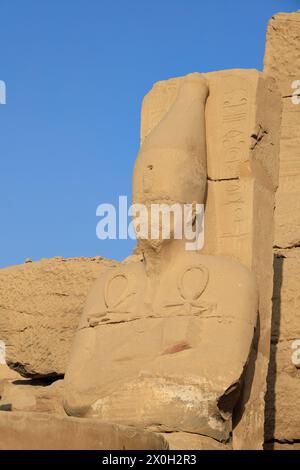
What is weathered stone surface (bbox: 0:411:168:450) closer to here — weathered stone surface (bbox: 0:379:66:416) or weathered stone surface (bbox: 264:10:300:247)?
weathered stone surface (bbox: 0:379:66:416)

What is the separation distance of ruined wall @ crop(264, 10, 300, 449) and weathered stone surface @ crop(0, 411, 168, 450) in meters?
2.86

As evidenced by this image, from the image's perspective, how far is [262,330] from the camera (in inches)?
318

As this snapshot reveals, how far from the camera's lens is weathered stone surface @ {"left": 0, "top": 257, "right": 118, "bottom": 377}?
978 centimetres

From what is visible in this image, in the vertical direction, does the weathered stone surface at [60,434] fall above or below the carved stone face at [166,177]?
below

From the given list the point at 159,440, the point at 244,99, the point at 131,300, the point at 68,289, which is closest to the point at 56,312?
the point at 68,289

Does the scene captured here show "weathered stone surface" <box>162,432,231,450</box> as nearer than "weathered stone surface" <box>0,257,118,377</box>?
Yes

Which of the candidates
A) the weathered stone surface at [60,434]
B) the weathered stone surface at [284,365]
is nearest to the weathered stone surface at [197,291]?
the weathered stone surface at [60,434]

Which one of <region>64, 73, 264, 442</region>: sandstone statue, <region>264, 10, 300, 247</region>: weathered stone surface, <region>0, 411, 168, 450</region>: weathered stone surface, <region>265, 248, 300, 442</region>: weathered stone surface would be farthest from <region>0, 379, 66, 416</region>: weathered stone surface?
<region>0, 411, 168, 450</region>: weathered stone surface

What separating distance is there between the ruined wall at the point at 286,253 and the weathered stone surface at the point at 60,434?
9.39 feet

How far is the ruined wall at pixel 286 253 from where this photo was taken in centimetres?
917

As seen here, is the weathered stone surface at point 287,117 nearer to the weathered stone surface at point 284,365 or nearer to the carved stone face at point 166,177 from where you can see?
the weathered stone surface at point 284,365

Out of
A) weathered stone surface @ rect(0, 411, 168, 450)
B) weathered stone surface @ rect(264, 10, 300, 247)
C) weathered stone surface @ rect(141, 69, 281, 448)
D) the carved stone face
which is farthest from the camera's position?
weathered stone surface @ rect(264, 10, 300, 247)

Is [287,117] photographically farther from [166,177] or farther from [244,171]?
[166,177]

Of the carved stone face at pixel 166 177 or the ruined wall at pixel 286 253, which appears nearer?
the carved stone face at pixel 166 177
